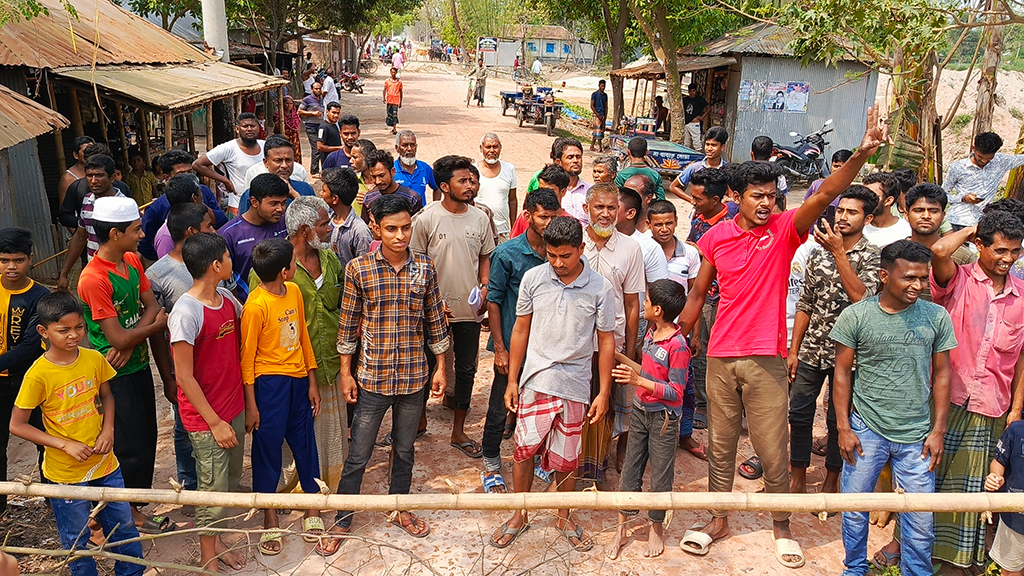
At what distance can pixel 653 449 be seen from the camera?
396 centimetres

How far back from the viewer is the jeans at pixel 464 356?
4.96m

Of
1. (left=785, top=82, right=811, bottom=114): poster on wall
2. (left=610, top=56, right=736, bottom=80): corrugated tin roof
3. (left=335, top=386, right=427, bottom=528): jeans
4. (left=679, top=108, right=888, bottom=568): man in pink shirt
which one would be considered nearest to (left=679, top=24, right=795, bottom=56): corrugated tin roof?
(left=610, top=56, right=736, bottom=80): corrugated tin roof

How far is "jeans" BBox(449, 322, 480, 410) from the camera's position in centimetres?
496

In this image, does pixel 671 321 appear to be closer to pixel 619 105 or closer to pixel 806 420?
pixel 806 420

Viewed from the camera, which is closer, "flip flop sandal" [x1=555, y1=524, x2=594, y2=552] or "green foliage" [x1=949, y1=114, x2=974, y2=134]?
"flip flop sandal" [x1=555, y1=524, x2=594, y2=552]

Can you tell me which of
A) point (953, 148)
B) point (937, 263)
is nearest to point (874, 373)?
point (937, 263)

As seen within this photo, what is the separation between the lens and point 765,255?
3.75m

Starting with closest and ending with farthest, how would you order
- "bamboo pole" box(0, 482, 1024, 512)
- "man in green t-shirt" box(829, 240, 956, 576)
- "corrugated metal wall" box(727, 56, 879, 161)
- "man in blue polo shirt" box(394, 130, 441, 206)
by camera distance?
"bamboo pole" box(0, 482, 1024, 512) → "man in green t-shirt" box(829, 240, 956, 576) → "man in blue polo shirt" box(394, 130, 441, 206) → "corrugated metal wall" box(727, 56, 879, 161)

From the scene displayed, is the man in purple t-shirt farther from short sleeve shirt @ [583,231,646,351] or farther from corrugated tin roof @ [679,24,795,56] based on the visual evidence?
corrugated tin roof @ [679,24,795,56]

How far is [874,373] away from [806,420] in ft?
3.14

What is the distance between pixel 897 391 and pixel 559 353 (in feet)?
5.21

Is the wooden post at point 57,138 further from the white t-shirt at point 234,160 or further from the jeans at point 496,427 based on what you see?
the jeans at point 496,427

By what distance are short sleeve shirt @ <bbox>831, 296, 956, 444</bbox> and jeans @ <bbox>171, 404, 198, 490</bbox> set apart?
11.4 ft

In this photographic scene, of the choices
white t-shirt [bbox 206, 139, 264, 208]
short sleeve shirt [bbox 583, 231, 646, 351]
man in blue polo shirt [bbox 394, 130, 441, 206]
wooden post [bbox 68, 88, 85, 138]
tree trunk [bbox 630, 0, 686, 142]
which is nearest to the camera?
short sleeve shirt [bbox 583, 231, 646, 351]
